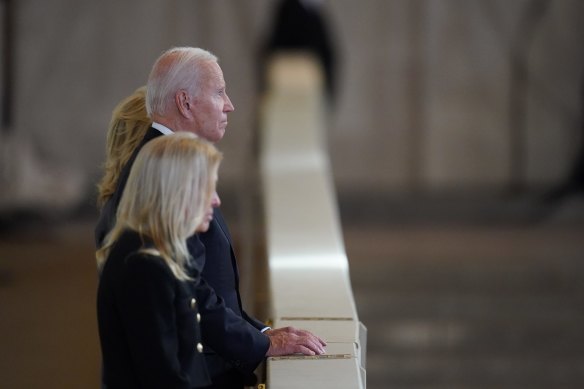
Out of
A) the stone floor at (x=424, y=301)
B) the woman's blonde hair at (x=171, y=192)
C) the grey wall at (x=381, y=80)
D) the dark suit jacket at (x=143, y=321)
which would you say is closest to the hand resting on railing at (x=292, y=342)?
the dark suit jacket at (x=143, y=321)

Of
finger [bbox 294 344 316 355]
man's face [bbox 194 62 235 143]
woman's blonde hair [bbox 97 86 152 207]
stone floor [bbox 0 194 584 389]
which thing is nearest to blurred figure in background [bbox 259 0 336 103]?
stone floor [bbox 0 194 584 389]

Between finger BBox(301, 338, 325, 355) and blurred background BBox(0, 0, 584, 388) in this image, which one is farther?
blurred background BBox(0, 0, 584, 388)

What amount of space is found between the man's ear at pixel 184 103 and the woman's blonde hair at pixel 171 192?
0.30 m

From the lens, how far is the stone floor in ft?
23.1

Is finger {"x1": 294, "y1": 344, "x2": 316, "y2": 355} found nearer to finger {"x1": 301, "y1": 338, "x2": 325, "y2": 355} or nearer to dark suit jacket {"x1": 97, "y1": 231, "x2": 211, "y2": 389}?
finger {"x1": 301, "y1": 338, "x2": 325, "y2": 355}

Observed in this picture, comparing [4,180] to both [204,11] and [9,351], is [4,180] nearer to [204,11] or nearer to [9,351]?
[204,11]

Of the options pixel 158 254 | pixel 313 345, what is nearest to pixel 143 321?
pixel 158 254

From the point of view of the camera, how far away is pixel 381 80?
43.3 feet

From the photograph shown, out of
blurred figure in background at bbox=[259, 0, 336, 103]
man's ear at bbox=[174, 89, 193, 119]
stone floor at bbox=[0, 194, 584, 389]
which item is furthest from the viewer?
blurred figure in background at bbox=[259, 0, 336, 103]

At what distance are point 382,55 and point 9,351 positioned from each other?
7.57m

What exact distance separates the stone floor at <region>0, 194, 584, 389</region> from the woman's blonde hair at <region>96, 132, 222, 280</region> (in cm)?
334

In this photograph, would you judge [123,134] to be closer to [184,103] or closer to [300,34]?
[184,103]

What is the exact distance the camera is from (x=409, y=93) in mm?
13188

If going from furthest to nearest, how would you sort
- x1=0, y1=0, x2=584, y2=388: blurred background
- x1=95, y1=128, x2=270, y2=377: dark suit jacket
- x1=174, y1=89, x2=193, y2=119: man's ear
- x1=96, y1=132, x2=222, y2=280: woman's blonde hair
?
x1=0, y1=0, x2=584, y2=388: blurred background, x1=174, y1=89, x2=193, y2=119: man's ear, x1=95, y1=128, x2=270, y2=377: dark suit jacket, x1=96, y1=132, x2=222, y2=280: woman's blonde hair
